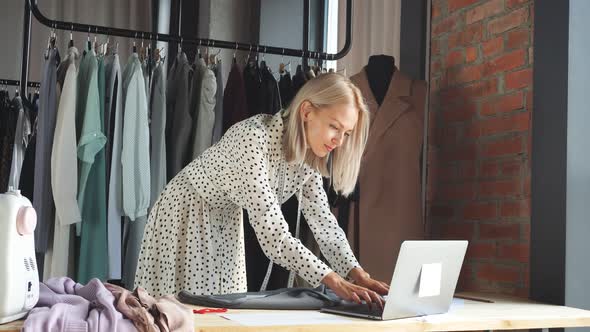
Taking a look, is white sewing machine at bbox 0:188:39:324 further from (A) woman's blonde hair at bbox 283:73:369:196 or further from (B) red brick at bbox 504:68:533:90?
(B) red brick at bbox 504:68:533:90

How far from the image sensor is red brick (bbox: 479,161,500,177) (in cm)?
317

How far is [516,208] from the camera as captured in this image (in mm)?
3043

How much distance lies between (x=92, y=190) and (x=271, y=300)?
1259mm

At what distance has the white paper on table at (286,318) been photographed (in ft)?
5.99

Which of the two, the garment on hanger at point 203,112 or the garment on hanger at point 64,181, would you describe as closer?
the garment on hanger at point 64,181

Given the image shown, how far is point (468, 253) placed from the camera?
3.35 meters

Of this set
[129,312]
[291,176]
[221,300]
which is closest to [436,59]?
[291,176]

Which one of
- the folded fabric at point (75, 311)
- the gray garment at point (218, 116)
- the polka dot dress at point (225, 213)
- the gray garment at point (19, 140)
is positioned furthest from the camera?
the gray garment at point (19, 140)

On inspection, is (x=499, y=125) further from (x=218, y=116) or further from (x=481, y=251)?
(x=218, y=116)

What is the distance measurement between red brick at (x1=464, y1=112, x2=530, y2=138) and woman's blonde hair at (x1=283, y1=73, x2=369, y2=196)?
0.75m

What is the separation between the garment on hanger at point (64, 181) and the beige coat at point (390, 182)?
43.9 inches

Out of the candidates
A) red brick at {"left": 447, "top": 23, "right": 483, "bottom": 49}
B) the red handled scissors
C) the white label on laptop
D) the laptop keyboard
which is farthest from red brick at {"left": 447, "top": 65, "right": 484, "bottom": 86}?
the red handled scissors

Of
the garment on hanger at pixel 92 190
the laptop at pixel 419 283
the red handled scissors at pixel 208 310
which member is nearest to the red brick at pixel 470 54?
the laptop at pixel 419 283

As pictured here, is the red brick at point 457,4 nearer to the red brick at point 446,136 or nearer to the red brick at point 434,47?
the red brick at point 434,47
